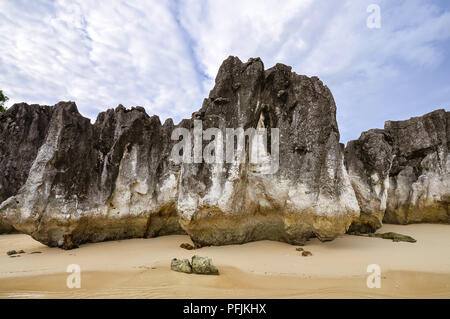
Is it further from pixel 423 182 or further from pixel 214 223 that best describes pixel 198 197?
pixel 423 182

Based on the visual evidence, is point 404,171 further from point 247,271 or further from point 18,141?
point 18,141

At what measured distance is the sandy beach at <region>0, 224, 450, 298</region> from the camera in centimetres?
359

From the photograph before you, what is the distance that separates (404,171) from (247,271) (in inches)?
378

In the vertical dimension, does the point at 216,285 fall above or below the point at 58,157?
below

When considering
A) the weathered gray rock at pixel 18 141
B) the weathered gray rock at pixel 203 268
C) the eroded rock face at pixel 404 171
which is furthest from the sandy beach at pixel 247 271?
the weathered gray rock at pixel 18 141

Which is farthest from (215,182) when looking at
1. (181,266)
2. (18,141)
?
(18,141)

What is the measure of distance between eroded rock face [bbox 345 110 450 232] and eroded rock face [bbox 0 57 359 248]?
3411 mm

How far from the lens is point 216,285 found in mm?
3836

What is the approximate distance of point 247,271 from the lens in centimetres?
453

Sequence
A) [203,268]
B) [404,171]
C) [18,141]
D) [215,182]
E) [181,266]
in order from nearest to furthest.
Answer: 1. [203,268]
2. [181,266]
3. [215,182]
4. [404,171]
5. [18,141]

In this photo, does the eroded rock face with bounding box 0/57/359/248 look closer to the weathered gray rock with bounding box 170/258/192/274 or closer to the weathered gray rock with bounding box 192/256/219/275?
the weathered gray rock with bounding box 170/258/192/274
